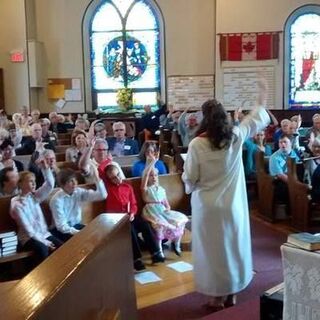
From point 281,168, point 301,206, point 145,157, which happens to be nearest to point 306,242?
point 145,157

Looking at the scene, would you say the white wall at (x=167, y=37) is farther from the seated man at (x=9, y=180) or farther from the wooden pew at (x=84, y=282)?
the wooden pew at (x=84, y=282)

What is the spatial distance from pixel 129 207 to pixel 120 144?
99.7 inches

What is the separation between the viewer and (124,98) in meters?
13.5

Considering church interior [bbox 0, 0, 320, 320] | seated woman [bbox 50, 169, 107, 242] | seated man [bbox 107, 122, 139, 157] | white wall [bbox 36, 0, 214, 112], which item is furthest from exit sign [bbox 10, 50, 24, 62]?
seated woman [bbox 50, 169, 107, 242]

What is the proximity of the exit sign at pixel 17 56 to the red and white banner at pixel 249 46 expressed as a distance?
4835 mm

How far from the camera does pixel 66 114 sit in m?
13.5

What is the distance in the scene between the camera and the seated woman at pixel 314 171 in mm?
5957

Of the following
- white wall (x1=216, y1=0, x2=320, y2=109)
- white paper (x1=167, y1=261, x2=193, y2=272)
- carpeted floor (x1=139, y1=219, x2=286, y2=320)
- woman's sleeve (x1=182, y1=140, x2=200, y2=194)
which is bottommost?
white paper (x1=167, y1=261, x2=193, y2=272)

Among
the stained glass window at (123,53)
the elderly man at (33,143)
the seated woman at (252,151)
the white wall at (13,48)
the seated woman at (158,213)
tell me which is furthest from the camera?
the stained glass window at (123,53)

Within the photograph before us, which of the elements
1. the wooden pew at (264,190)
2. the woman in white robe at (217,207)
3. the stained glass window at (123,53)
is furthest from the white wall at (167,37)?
the woman in white robe at (217,207)

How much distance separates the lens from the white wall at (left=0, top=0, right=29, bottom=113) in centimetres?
1317

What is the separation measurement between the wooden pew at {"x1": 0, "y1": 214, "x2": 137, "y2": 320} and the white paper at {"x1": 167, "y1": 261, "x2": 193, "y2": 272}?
3.43 metres

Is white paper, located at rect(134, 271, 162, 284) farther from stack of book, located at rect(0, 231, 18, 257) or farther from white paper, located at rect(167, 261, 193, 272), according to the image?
stack of book, located at rect(0, 231, 18, 257)

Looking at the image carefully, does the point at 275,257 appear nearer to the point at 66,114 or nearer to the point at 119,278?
the point at 119,278
